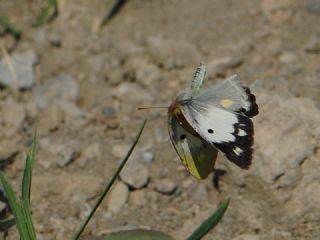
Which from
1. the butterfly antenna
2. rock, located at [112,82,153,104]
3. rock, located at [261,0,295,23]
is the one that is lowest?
rock, located at [112,82,153,104]

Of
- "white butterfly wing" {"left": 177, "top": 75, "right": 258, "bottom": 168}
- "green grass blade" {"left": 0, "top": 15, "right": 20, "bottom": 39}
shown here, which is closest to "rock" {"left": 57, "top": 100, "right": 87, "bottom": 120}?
"green grass blade" {"left": 0, "top": 15, "right": 20, "bottom": 39}

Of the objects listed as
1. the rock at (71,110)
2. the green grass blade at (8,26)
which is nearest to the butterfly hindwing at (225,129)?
the rock at (71,110)

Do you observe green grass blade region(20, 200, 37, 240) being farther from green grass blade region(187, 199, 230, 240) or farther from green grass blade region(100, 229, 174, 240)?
green grass blade region(187, 199, 230, 240)

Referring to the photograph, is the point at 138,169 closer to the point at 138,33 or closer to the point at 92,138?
the point at 92,138

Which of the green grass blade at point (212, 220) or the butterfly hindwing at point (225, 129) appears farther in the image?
the butterfly hindwing at point (225, 129)

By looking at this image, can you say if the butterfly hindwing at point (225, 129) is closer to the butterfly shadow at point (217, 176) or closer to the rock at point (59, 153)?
the butterfly shadow at point (217, 176)
